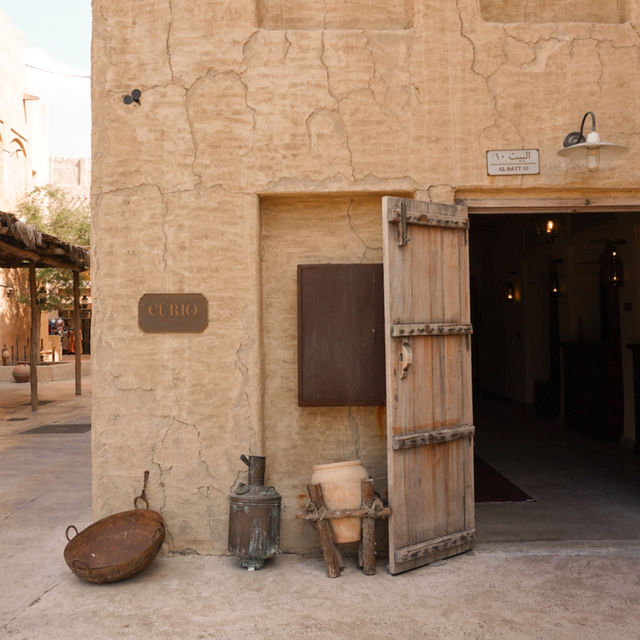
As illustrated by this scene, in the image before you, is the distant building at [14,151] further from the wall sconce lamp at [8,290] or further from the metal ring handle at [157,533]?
the metal ring handle at [157,533]

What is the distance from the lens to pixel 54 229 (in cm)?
2372

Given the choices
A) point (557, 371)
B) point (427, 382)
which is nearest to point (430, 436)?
point (427, 382)

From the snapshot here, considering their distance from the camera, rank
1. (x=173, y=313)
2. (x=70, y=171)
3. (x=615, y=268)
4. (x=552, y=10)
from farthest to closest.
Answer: (x=70, y=171)
(x=615, y=268)
(x=552, y=10)
(x=173, y=313)

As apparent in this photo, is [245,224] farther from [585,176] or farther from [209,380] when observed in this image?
[585,176]

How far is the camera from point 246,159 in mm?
5012

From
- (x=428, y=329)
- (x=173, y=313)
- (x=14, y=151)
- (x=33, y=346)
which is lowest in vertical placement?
(x=33, y=346)

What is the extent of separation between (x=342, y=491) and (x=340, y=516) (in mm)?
175

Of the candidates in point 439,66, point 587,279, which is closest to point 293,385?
point 439,66

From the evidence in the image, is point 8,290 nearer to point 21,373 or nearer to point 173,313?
point 21,373

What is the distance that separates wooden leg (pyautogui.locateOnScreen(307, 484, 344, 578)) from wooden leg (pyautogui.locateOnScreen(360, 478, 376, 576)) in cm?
18

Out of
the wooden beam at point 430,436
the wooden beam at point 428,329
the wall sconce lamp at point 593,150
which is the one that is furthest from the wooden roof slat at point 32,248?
the wall sconce lamp at point 593,150

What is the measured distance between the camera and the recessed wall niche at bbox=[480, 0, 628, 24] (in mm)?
5332

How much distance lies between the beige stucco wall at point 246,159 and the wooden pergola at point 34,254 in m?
6.32

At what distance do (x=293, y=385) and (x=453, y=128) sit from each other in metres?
2.35
